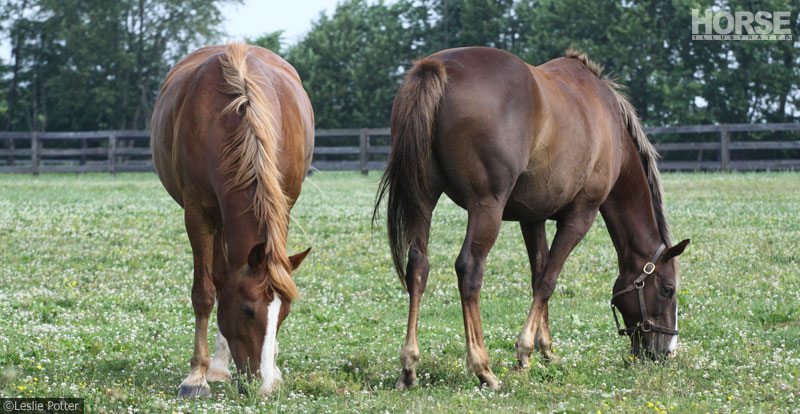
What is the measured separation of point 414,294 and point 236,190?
4.57 feet

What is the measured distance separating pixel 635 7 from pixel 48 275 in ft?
119

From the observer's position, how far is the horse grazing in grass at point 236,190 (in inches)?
175

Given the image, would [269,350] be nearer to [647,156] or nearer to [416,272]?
[416,272]

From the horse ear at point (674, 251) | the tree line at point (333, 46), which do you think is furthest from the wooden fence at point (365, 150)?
the horse ear at point (674, 251)

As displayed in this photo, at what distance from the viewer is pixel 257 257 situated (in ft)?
14.4

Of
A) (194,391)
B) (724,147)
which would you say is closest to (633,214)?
(194,391)

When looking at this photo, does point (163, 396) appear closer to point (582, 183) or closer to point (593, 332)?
point (582, 183)

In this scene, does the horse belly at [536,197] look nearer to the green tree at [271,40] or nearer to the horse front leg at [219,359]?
the horse front leg at [219,359]

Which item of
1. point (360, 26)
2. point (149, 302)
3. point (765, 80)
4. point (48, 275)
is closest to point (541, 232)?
point (149, 302)

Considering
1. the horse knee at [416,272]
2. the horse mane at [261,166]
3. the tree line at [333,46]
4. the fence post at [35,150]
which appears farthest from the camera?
the tree line at [333,46]

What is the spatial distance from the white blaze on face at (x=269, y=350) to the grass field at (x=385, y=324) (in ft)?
0.40

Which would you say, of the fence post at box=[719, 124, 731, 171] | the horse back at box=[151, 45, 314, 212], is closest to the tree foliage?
the fence post at box=[719, 124, 731, 171]

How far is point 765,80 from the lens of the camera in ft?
114

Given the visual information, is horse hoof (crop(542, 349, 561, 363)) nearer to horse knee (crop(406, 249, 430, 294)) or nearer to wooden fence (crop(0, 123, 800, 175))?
horse knee (crop(406, 249, 430, 294))
